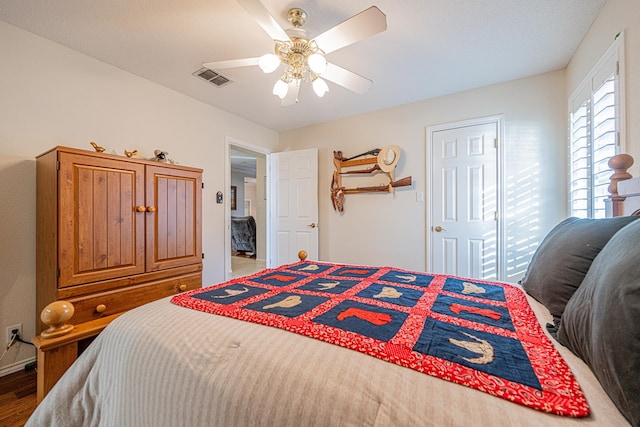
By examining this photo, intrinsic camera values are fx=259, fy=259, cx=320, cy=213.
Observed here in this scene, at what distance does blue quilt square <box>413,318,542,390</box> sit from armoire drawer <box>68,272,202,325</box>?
1917 mm

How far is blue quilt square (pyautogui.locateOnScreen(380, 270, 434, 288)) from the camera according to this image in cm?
149

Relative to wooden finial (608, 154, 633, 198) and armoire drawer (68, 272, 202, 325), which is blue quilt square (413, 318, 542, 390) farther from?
armoire drawer (68, 272, 202, 325)

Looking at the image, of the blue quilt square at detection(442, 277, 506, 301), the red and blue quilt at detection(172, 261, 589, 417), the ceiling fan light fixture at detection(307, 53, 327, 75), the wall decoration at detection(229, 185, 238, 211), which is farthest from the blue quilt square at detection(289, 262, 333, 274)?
the wall decoration at detection(229, 185, 238, 211)

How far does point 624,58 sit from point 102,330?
299cm

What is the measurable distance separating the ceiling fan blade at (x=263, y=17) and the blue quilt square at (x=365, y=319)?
4.96 feet

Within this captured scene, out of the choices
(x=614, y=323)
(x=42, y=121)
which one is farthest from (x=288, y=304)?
(x=42, y=121)

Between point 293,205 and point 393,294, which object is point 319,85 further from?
point 293,205

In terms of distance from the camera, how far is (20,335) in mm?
1837

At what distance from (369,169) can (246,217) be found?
12.6 feet

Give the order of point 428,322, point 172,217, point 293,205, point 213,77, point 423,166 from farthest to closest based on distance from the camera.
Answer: point 293,205 < point 423,166 < point 213,77 < point 172,217 < point 428,322

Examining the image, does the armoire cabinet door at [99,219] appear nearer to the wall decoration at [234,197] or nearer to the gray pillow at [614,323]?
the gray pillow at [614,323]

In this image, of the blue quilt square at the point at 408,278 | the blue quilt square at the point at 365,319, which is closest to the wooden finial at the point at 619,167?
the blue quilt square at the point at 408,278

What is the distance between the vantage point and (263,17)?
Answer: 1.39 metres

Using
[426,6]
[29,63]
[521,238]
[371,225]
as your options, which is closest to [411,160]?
[371,225]
